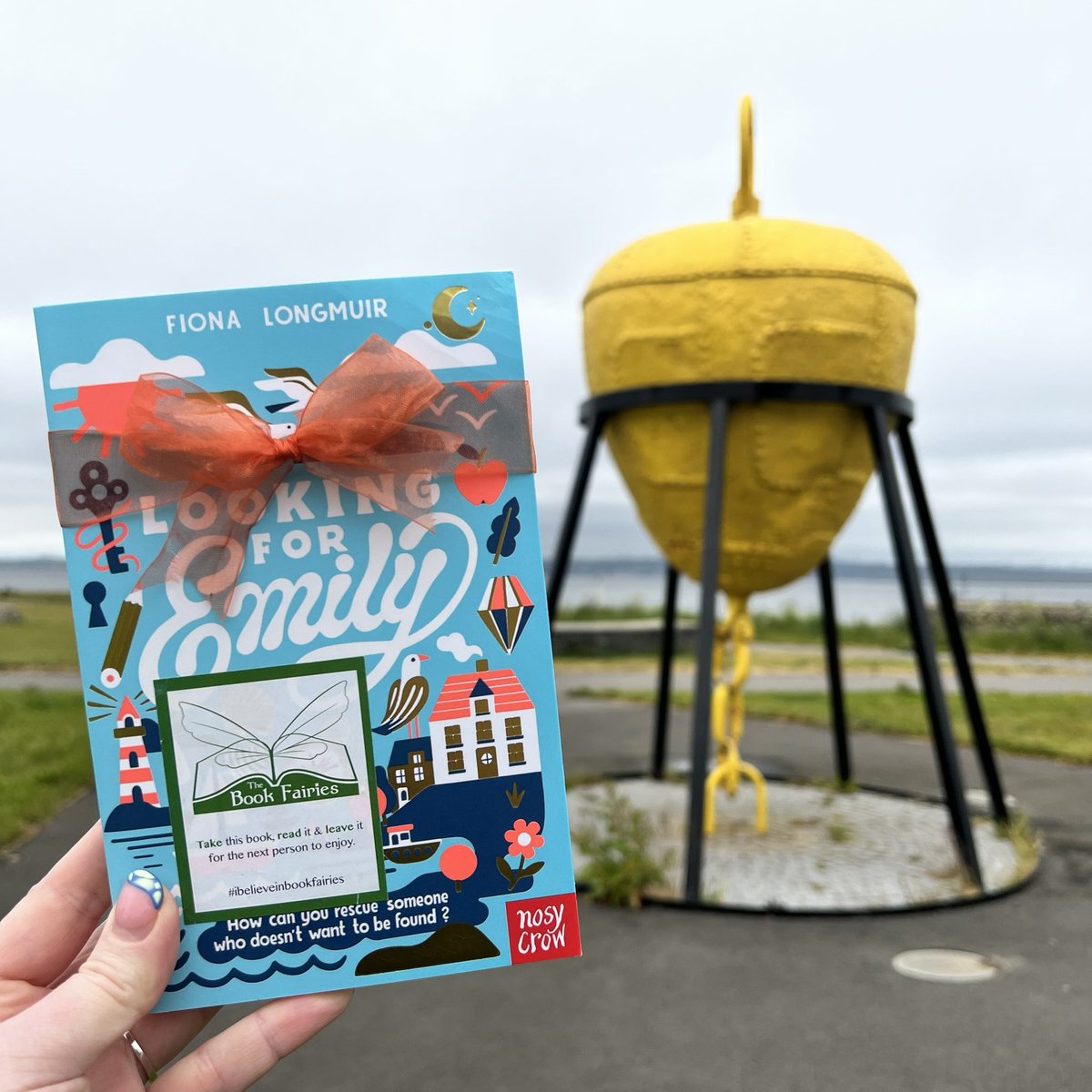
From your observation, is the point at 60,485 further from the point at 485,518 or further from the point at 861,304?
the point at 861,304

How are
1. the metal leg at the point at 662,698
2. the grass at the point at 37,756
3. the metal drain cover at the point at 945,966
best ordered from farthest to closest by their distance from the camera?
the metal leg at the point at 662,698, the grass at the point at 37,756, the metal drain cover at the point at 945,966

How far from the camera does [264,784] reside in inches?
50.0

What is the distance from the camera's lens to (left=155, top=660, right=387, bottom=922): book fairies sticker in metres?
1.26

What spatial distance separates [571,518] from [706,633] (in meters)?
1.17

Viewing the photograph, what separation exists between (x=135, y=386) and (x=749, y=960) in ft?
11.5

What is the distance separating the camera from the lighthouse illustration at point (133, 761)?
125 cm

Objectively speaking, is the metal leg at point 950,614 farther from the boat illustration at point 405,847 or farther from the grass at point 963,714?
the boat illustration at point 405,847

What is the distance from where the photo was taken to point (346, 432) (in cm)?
124

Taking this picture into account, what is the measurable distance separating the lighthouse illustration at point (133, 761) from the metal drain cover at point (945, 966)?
3444 mm

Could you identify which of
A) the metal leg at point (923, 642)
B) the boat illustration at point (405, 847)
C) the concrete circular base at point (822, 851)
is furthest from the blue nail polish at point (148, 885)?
the metal leg at point (923, 642)

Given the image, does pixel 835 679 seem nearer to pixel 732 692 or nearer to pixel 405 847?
pixel 732 692

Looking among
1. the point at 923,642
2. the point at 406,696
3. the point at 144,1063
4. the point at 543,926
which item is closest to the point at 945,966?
the point at 923,642

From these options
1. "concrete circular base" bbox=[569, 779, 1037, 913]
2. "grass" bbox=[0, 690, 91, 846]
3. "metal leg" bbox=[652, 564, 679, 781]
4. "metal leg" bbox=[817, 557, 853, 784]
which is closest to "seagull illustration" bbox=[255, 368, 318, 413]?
"concrete circular base" bbox=[569, 779, 1037, 913]

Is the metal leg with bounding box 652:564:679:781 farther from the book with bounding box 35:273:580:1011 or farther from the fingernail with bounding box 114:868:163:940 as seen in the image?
the fingernail with bounding box 114:868:163:940
